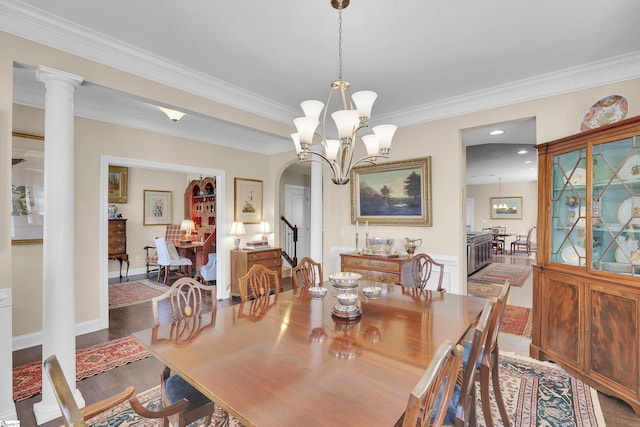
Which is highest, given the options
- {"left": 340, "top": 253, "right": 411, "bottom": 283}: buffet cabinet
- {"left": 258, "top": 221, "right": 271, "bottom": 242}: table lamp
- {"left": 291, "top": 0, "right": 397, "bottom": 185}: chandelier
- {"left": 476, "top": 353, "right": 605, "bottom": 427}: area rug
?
{"left": 291, "top": 0, "right": 397, "bottom": 185}: chandelier

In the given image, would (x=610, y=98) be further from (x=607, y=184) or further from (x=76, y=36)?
(x=76, y=36)

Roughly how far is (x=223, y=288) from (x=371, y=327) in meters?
3.87

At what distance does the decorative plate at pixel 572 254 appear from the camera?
8.32 ft

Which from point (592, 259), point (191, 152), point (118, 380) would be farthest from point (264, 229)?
Result: point (592, 259)

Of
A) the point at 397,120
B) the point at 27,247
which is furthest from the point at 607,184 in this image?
the point at 27,247

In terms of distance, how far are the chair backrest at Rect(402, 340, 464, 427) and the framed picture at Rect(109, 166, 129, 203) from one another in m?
7.38

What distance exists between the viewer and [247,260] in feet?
15.5

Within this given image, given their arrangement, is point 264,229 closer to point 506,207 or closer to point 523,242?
point 523,242

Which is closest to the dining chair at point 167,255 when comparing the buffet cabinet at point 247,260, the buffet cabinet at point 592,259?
the buffet cabinet at point 247,260

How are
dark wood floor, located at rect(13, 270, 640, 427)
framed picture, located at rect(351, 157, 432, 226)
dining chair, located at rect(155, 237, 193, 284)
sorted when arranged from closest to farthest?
1. dark wood floor, located at rect(13, 270, 640, 427)
2. framed picture, located at rect(351, 157, 432, 226)
3. dining chair, located at rect(155, 237, 193, 284)

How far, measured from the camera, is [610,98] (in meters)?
2.60

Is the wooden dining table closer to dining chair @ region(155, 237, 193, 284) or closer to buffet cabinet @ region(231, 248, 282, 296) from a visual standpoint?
buffet cabinet @ region(231, 248, 282, 296)

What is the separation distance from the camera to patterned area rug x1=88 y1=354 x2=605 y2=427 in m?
1.99

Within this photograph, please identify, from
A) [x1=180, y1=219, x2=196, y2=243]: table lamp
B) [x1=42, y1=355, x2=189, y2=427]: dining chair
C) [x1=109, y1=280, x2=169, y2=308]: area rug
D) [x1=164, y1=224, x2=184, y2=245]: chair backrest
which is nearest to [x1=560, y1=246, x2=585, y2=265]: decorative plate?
[x1=42, y1=355, x2=189, y2=427]: dining chair
